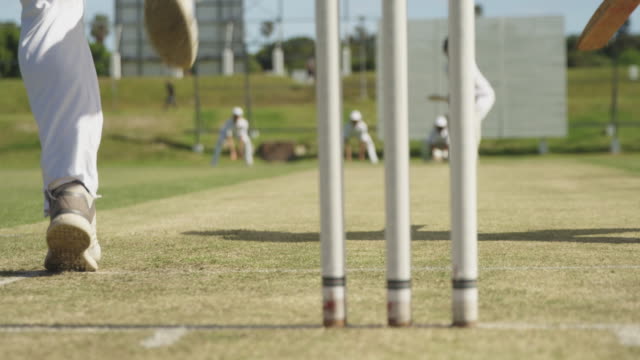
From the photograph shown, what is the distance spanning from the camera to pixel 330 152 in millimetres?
2754

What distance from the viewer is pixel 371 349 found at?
2.52 meters

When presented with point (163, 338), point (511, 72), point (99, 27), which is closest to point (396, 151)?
point (163, 338)

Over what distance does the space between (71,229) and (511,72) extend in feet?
125

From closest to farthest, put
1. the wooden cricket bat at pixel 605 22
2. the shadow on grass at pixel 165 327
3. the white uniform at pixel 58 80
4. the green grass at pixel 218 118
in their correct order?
the shadow on grass at pixel 165 327 → the white uniform at pixel 58 80 → the wooden cricket bat at pixel 605 22 → the green grass at pixel 218 118

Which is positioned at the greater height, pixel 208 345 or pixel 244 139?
pixel 208 345

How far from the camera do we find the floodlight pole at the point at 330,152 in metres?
2.74

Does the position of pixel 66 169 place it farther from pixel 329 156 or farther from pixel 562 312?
pixel 562 312

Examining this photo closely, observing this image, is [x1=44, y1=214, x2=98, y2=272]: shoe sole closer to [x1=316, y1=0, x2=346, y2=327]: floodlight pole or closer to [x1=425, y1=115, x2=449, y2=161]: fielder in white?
[x1=316, y1=0, x2=346, y2=327]: floodlight pole

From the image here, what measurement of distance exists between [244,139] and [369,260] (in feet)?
93.9

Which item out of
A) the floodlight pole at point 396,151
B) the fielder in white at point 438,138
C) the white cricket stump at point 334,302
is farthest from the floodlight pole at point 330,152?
the fielder in white at point 438,138

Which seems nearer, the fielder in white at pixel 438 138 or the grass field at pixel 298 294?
the grass field at pixel 298 294

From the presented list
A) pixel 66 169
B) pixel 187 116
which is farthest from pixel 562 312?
pixel 187 116

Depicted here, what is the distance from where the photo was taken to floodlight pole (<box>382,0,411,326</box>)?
2709 millimetres

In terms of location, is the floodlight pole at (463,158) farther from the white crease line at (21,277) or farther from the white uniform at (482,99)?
the white uniform at (482,99)
